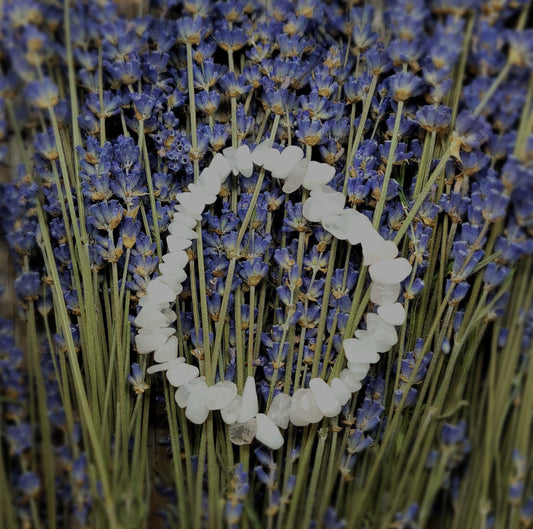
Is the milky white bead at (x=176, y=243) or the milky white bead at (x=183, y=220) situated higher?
Answer: the milky white bead at (x=183, y=220)

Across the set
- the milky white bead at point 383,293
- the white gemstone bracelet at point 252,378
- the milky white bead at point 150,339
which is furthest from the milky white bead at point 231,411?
the milky white bead at point 383,293

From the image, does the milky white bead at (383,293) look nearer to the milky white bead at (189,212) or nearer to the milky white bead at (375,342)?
the milky white bead at (375,342)

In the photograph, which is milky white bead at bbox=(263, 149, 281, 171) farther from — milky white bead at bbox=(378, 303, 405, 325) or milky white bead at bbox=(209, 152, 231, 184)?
milky white bead at bbox=(378, 303, 405, 325)

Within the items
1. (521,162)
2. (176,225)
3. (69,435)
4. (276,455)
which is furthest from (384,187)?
(69,435)

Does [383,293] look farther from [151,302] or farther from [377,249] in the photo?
[151,302]

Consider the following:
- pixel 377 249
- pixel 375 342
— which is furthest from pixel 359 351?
pixel 377 249

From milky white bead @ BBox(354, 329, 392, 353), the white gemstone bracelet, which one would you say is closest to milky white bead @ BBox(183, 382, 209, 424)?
the white gemstone bracelet
